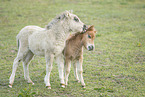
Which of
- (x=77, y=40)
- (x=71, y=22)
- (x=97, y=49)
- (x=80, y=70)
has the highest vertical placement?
(x=71, y=22)

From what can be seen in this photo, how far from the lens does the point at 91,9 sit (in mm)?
19578

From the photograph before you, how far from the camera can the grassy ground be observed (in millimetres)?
6676

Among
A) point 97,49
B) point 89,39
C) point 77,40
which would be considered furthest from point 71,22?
point 97,49

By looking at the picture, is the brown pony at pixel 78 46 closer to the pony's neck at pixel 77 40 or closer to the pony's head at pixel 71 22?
the pony's neck at pixel 77 40

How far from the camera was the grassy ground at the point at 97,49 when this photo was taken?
6.68m

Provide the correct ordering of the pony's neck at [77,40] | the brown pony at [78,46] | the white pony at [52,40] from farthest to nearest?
1. the pony's neck at [77,40]
2. the brown pony at [78,46]
3. the white pony at [52,40]

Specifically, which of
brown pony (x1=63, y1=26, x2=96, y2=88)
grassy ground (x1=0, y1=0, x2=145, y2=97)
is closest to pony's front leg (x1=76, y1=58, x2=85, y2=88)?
brown pony (x1=63, y1=26, x2=96, y2=88)

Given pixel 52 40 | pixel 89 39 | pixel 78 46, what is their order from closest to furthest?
pixel 52 40 < pixel 89 39 < pixel 78 46

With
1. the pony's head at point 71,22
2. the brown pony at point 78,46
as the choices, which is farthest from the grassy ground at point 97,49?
the pony's head at point 71,22

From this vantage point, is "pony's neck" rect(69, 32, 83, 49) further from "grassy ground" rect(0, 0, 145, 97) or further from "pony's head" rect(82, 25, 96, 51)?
"grassy ground" rect(0, 0, 145, 97)

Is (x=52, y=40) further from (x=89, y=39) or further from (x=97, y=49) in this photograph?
(x=97, y=49)

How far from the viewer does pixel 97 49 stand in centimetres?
1118

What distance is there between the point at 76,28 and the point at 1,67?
3.98 meters

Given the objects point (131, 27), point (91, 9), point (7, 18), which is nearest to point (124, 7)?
point (91, 9)
